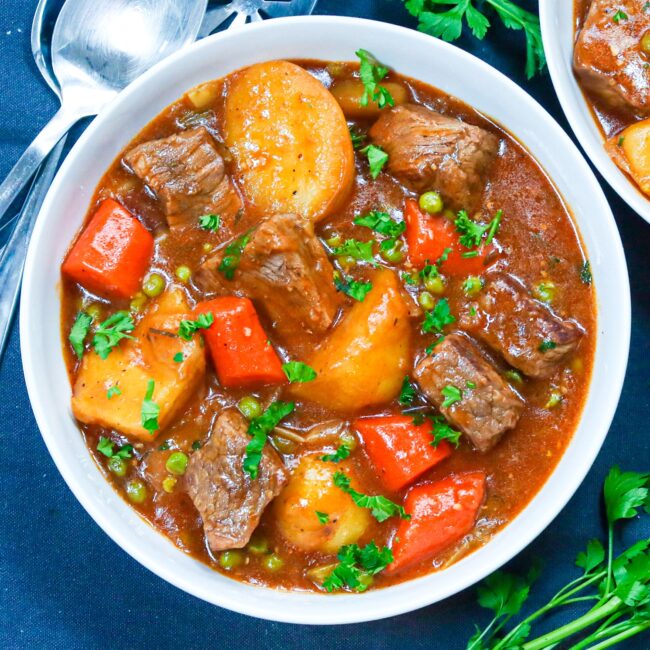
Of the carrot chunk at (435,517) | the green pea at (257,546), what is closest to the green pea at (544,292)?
the carrot chunk at (435,517)

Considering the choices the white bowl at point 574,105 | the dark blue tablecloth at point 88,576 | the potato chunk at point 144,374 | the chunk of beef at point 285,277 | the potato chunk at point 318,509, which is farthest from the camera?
the dark blue tablecloth at point 88,576

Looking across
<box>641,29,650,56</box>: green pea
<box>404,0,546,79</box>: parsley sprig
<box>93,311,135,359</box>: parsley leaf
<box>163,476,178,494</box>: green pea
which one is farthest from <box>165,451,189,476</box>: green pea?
<box>641,29,650,56</box>: green pea

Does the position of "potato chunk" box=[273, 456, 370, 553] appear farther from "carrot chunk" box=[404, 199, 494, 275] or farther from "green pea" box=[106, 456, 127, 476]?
"carrot chunk" box=[404, 199, 494, 275]

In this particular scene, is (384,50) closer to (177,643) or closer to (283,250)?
(283,250)

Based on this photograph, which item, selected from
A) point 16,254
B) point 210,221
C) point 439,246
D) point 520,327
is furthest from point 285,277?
point 16,254

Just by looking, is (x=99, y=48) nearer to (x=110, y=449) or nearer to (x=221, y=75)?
(x=221, y=75)

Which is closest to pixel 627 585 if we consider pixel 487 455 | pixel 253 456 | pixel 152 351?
pixel 487 455

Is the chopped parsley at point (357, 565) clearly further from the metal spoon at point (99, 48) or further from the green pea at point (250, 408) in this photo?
the metal spoon at point (99, 48)
